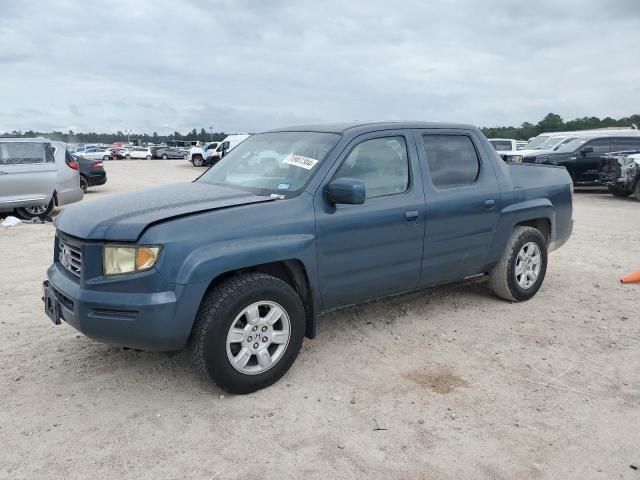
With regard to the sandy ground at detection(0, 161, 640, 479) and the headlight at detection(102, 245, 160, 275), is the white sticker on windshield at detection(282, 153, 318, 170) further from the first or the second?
the sandy ground at detection(0, 161, 640, 479)

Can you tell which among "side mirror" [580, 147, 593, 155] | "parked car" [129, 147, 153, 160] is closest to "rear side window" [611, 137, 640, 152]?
"side mirror" [580, 147, 593, 155]

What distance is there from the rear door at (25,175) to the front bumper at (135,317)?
815 cm

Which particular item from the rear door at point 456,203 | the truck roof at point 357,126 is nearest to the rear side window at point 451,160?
the rear door at point 456,203

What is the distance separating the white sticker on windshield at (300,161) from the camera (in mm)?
3969

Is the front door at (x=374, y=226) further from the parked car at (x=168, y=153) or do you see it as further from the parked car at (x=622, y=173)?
the parked car at (x=168, y=153)

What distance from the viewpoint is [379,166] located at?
13.9ft

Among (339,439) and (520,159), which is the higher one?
(520,159)

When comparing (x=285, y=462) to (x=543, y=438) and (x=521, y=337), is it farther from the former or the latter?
(x=521, y=337)

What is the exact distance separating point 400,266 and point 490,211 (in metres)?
1.17

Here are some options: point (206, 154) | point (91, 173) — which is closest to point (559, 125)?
point (206, 154)

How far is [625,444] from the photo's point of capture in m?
3.00

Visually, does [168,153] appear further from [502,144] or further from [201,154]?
[502,144]

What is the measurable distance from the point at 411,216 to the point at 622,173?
42.3 ft

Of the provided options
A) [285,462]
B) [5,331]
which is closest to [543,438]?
[285,462]
